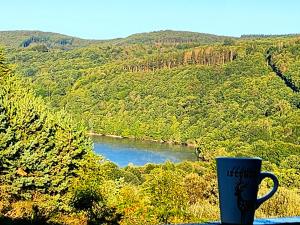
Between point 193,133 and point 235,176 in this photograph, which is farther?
point 193,133

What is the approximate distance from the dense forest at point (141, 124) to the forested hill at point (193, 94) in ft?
0.49

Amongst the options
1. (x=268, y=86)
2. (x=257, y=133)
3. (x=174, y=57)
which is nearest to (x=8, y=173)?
(x=257, y=133)

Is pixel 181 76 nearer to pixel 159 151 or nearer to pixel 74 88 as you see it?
pixel 74 88

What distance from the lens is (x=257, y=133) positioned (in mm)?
44375

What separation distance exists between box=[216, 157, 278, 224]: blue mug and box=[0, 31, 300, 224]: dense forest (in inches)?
174

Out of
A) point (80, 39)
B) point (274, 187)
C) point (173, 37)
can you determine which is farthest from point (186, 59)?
point (80, 39)

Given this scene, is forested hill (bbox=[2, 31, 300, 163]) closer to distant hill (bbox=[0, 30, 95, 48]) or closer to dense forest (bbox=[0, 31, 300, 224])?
dense forest (bbox=[0, 31, 300, 224])

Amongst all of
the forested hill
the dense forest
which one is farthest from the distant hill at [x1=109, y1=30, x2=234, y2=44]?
the forested hill

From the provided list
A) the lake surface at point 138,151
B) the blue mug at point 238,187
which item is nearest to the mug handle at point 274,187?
the blue mug at point 238,187

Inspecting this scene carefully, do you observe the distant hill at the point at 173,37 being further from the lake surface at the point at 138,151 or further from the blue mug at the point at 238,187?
the blue mug at the point at 238,187

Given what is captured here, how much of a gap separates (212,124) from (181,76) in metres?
16.2

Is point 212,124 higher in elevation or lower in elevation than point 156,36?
lower

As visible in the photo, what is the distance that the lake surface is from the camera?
128ft

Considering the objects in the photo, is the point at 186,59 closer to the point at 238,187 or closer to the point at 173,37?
the point at 173,37
